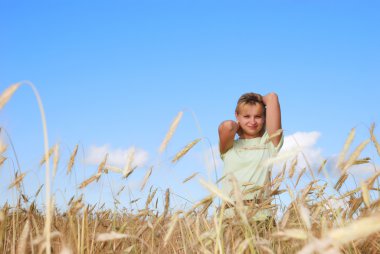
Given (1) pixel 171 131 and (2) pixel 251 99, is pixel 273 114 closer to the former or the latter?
(2) pixel 251 99

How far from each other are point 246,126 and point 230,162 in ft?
1.05

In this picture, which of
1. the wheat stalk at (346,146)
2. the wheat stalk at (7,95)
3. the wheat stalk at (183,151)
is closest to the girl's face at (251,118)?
the wheat stalk at (183,151)

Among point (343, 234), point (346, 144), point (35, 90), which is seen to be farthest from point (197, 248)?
point (343, 234)

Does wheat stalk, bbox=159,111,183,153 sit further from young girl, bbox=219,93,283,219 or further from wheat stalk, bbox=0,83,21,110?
young girl, bbox=219,93,283,219

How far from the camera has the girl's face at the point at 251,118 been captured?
3.80 meters

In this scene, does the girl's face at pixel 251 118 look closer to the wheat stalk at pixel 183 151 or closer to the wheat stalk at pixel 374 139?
the wheat stalk at pixel 374 139

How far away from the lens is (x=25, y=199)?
8.51ft

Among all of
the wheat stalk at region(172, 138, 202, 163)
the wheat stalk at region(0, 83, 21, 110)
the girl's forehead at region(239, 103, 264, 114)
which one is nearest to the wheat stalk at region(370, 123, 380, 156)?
the wheat stalk at region(172, 138, 202, 163)

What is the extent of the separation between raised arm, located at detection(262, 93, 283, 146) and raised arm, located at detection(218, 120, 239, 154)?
247 mm

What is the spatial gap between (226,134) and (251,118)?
11.7 inches

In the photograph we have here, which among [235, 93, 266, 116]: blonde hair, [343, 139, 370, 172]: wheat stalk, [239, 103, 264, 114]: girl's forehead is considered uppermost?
[235, 93, 266, 116]: blonde hair

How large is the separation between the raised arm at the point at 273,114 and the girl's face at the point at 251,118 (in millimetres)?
125

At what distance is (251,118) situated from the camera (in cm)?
383

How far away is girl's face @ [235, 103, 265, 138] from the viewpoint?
3.80m
